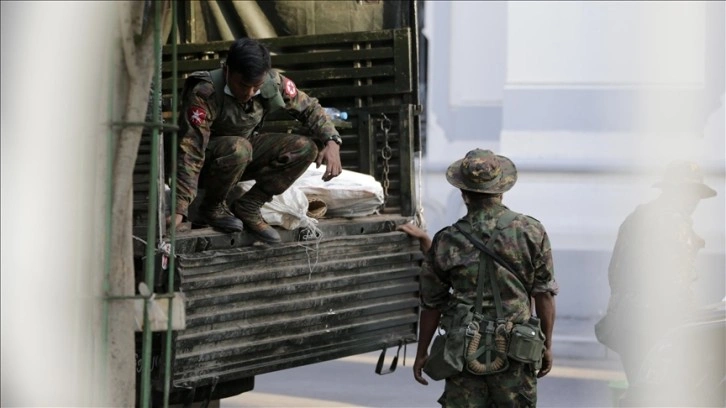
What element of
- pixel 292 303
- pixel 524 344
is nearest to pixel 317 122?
pixel 292 303

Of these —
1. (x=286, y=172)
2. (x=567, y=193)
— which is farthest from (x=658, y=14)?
(x=286, y=172)

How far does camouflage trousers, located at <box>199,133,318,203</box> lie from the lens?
5168mm

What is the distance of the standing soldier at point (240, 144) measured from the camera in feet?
16.6

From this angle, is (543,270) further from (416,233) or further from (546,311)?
(416,233)

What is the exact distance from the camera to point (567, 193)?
445 inches

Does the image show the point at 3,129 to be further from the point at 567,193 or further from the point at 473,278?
the point at 567,193

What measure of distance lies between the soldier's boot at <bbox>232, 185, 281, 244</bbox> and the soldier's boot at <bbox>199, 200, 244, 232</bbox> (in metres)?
0.04

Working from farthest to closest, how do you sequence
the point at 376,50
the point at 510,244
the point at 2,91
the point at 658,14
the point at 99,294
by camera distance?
the point at 658,14 < the point at 376,50 < the point at 510,244 < the point at 99,294 < the point at 2,91

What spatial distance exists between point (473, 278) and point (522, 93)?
657 centimetres

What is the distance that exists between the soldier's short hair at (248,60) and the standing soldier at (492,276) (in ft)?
2.83

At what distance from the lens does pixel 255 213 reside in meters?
5.25

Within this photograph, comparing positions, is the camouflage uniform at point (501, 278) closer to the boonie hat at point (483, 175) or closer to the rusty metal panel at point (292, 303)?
the boonie hat at point (483, 175)

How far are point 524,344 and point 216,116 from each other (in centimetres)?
148

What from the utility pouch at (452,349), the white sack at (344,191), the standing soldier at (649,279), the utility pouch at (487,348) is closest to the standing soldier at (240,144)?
the white sack at (344,191)
